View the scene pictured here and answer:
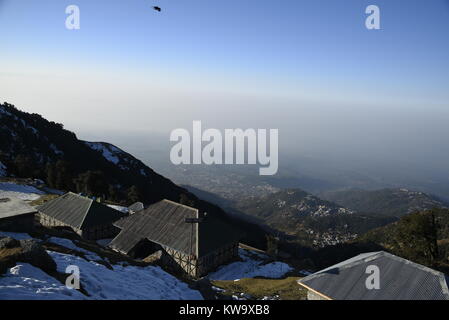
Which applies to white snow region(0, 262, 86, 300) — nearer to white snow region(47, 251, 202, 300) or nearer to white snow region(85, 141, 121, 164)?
white snow region(47, 251, 202, 300)

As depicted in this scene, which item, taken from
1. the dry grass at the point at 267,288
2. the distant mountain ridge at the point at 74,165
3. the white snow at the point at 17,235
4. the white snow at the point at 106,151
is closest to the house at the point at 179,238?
the dry grass at the point at 267,288

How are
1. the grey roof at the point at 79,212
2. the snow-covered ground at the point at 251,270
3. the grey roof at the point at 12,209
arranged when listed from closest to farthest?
the grey roof at the point at 12,209 → the snow-covered ground at the point at 251,270 → the grey roof at the point at 79,212

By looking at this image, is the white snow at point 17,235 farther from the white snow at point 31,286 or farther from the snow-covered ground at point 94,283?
the white snow at point 31,286

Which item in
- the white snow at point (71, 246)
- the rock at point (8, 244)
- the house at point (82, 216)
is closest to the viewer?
the rock at point (8, 244)
